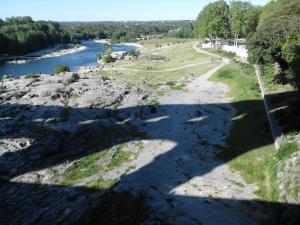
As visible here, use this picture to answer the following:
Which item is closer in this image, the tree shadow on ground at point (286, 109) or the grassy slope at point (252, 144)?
the grassy slope at point (252, 144)

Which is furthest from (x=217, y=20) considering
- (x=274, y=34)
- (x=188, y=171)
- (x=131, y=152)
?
(x=188, y=171)

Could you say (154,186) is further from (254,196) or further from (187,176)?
(254,196)

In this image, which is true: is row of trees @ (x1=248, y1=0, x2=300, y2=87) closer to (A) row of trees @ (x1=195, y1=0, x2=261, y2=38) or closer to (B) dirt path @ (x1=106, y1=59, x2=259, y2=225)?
(B) dirt path @ (x1=106, y1=59, x2=259, y2=225)

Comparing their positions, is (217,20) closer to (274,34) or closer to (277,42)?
(274,34)

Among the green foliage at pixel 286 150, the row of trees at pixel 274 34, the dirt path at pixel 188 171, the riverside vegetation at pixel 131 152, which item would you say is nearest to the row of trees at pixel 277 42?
the row of trees at pixel 274 34

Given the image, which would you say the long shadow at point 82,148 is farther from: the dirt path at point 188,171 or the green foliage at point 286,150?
the green foliage at point 286,150
